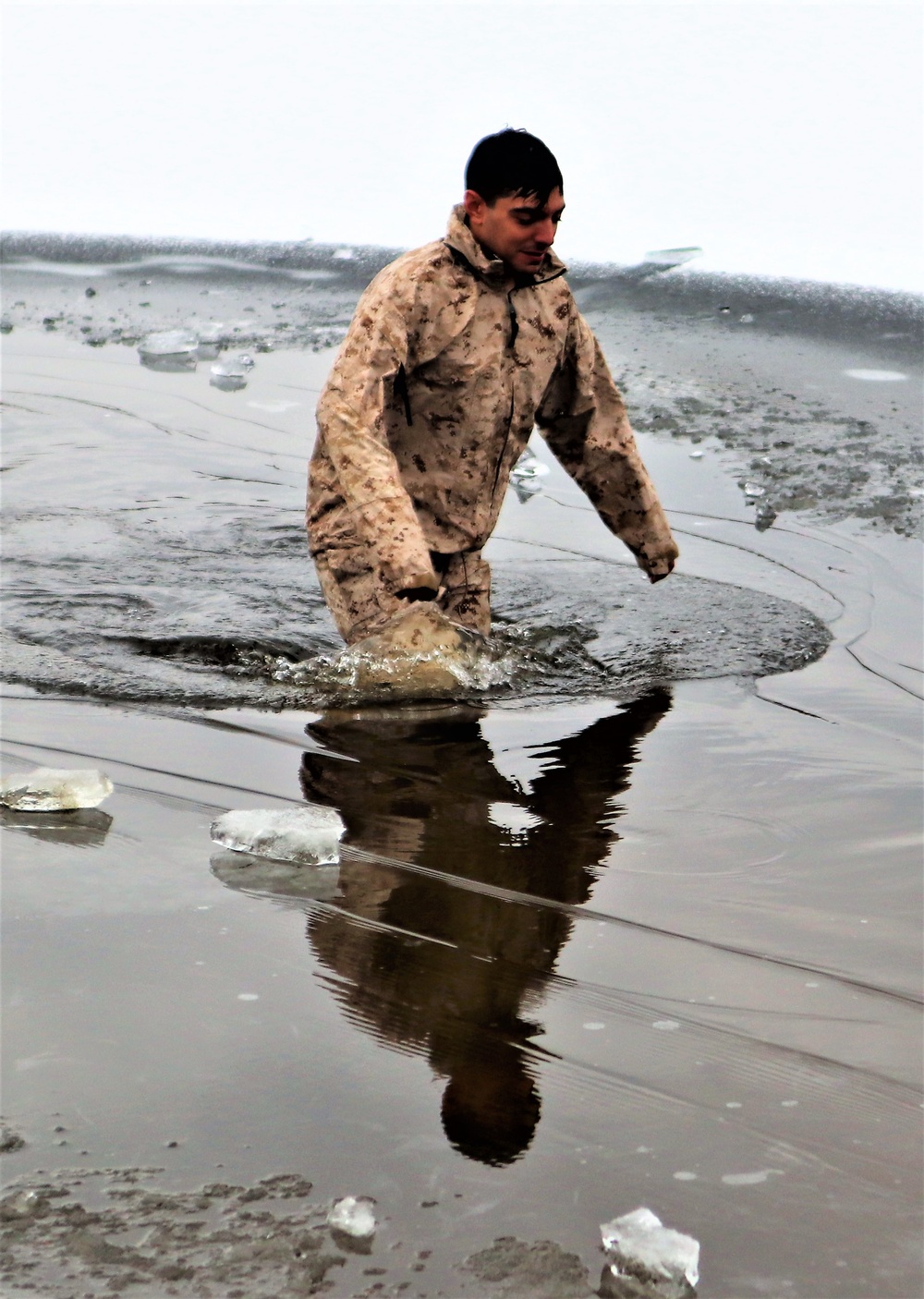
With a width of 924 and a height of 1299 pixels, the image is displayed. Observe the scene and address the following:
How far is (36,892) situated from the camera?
2.56 m

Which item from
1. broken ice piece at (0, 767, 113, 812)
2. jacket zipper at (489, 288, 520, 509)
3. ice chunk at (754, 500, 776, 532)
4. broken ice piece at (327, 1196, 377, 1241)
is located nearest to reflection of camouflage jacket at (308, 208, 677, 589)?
jacket zipper at (489, 288, 520, 509)

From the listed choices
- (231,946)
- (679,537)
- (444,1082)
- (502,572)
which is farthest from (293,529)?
(444,1082)

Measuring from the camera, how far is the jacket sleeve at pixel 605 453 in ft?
15.4

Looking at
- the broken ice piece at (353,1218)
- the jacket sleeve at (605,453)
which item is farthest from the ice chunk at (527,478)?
the broken ice piece at (353,1218)

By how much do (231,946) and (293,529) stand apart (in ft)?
13.2

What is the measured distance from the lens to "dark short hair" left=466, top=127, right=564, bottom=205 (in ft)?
12.9

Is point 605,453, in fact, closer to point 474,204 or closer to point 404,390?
point 404,390

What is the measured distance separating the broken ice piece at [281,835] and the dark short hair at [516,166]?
1943 millimetres

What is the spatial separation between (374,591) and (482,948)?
191cm

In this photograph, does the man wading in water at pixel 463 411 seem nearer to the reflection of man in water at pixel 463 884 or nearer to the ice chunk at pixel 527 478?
the reflection of man in water at pixel 463 884

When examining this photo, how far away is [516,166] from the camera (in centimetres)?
396

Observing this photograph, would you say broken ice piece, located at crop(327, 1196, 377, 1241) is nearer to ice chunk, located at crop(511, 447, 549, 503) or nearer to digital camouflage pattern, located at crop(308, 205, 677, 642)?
digital camouflage pattern, located at crop(308, 205, 677, 642)

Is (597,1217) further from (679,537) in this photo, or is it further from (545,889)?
(679,537)

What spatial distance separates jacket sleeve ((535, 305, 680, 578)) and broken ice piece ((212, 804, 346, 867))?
2.15 m
